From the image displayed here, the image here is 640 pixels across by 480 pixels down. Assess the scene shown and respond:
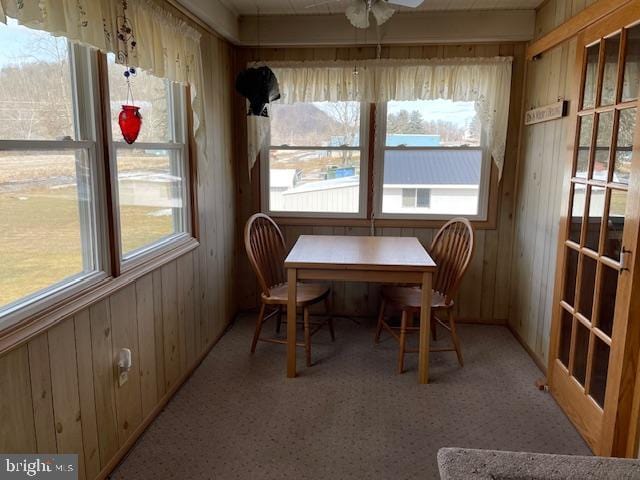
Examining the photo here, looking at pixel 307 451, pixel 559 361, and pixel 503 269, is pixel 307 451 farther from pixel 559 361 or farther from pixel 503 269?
pixel 503 269

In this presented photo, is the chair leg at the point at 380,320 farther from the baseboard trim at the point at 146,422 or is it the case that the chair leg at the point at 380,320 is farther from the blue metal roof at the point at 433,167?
the baseboard trim at the point at 146,422

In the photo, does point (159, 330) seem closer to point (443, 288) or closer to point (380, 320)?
point (380, 320)

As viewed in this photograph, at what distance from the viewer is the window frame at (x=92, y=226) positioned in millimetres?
1567

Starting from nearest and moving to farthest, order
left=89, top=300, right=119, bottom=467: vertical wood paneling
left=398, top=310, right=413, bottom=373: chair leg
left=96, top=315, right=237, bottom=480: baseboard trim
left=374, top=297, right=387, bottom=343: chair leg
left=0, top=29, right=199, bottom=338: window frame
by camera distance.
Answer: left=0, top=29, right=199, bottom=338: window frame
left=89, top=300, right=119, bottom=467: vertical wood paneling
left=96, top=315, right=237, bottom=480: baseboard trim
left=398, top=310, right=413, bottom=373: chair leg
left=374, top=297, right=387, bottom=343: chair leg

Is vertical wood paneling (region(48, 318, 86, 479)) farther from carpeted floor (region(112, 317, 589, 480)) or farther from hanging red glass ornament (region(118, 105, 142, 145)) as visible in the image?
hanging red glass ornament (region(118, 105, 142, 145))

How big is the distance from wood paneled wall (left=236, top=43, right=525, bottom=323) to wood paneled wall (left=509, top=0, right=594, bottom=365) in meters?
0.09

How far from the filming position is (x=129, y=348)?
2.23 m

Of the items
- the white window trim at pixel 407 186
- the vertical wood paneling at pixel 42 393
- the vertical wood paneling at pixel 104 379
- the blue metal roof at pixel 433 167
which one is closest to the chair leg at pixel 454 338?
Answer: the white window trim at pixel 407 186

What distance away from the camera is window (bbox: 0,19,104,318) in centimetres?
156

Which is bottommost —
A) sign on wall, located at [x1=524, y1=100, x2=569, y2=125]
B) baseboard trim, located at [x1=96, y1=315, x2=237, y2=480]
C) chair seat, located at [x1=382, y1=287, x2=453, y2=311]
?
baseboard trim, located at [x1=96, y1=315, x2=237, y2=480]

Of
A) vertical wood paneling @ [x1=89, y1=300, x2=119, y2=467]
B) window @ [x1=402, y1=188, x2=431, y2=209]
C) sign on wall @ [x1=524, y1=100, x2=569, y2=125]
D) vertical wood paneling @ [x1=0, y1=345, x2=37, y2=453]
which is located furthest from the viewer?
window @ [x1=402, y1=188, x2=431, y2=209]

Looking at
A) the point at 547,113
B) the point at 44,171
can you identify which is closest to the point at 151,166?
the point at 44,171

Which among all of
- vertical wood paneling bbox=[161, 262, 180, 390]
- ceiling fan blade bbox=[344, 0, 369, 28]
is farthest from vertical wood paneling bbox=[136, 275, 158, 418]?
ceiling fan blade bbox=[344, 0, 369, 28]

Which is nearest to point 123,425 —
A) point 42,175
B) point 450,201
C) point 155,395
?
point 155,395
